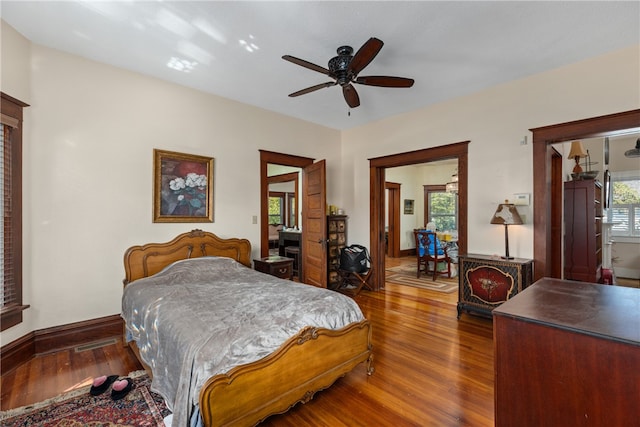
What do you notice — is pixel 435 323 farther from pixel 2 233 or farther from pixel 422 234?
pixel 2 233

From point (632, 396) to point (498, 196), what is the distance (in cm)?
308

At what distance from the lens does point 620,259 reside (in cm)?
609

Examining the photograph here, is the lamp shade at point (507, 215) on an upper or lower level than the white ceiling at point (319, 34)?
lower

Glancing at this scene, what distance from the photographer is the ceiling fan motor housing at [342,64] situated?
2.65 meters

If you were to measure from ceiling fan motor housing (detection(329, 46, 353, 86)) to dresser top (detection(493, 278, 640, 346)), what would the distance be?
2.25m

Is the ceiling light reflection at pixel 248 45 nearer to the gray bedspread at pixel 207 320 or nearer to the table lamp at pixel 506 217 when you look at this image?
the gray bedspread at pixel 207 320

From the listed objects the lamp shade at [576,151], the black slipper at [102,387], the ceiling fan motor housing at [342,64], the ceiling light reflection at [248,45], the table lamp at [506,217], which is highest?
the ceiling light reflection at [248,45]

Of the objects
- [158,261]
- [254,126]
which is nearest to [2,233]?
[158,261]

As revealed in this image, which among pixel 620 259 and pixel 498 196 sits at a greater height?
pixel 498 196

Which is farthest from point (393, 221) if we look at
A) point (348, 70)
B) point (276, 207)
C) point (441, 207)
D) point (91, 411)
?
point (91, 411)

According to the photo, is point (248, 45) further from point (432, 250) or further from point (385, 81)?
point (432, 250)

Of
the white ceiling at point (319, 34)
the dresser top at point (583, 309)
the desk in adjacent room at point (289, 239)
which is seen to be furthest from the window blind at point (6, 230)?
the desk in adjacent room at point (289, 239)

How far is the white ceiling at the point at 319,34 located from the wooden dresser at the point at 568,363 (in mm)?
2314

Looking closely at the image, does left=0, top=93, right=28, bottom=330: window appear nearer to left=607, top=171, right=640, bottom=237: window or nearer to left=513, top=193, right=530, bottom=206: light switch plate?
left=513, top=193, right=530, bottom=206: light switch plate
